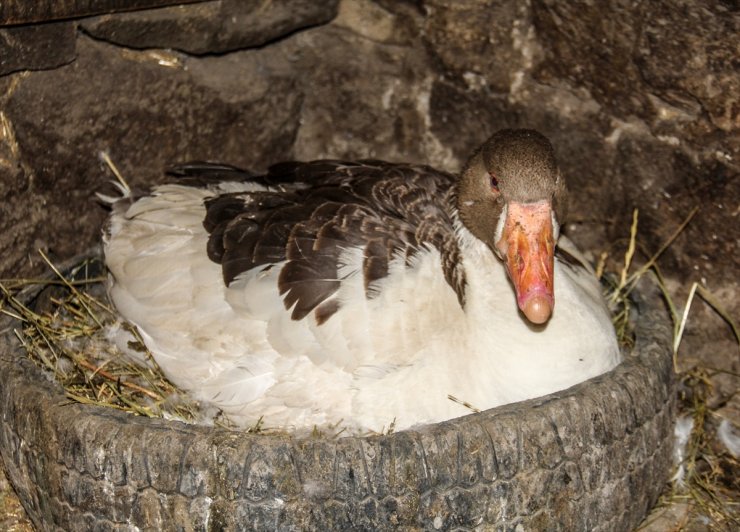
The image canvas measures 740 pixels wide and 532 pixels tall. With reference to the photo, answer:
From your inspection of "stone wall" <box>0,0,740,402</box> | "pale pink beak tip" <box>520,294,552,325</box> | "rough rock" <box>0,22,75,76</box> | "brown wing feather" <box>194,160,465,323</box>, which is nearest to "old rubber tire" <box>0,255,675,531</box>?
"pale pink beak tip" <box>520,294,552,325</box>

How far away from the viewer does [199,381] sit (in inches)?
143

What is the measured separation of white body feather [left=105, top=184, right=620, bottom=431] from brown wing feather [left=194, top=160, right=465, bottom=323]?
44 mm

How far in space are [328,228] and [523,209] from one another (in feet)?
2.33

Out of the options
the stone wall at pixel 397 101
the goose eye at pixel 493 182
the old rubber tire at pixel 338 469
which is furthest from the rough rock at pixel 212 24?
the goose eye at pixel 493 182

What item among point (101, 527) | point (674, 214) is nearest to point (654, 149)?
point (674, 214)

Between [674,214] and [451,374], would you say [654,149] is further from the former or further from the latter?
[451,374]

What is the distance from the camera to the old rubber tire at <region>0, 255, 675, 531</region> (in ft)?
10.1

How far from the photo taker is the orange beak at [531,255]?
10.7 ft

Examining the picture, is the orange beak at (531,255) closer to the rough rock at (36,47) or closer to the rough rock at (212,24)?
the rough rock at (212,24)

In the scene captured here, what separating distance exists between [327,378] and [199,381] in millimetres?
502

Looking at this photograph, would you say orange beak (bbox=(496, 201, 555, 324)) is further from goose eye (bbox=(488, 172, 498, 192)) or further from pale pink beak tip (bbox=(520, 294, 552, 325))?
goose eye (bbox=(488, 172, 498, 192))

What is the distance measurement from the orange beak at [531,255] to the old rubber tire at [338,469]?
325 mm

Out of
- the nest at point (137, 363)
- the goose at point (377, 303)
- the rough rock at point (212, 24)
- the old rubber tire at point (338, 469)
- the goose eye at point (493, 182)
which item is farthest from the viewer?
the rough rock at point (212, 24)

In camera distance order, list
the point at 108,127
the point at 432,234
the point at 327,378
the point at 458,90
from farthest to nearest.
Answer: the point at 458,90, the point at 108,127, the point at 432,234, the point at 327,378
